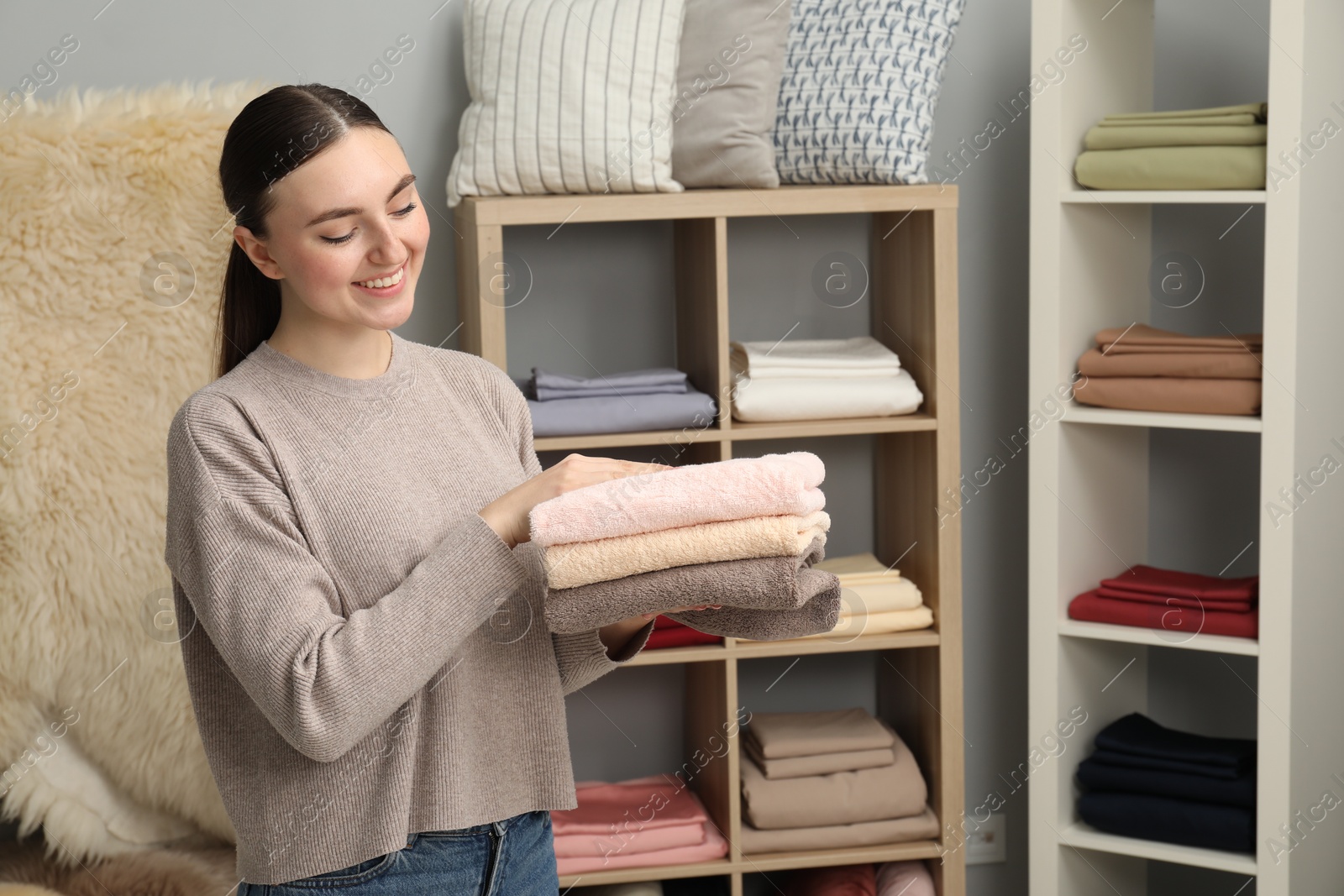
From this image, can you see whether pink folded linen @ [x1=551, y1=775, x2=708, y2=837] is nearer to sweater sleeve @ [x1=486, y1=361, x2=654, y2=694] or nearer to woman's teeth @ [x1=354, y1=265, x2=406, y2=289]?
sweater sleeve @ [x1=486, y1=361, x2=654, y2=694]

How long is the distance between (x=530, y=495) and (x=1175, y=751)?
1.50 meters

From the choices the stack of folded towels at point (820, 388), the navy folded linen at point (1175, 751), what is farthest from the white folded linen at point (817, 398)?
the navy folded linen at point (1175, 751)

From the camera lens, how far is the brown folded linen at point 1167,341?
1985mm

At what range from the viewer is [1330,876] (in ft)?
6.67

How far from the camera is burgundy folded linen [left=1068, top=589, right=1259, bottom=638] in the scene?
1999 millimetres

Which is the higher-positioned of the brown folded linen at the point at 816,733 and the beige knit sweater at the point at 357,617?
the beige knit sweater at the point at 357,617

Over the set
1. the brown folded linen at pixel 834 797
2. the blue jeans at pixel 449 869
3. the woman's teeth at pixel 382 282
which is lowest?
the brown folded linen at pixel 834 797

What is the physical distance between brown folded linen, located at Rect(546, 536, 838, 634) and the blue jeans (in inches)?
10.1

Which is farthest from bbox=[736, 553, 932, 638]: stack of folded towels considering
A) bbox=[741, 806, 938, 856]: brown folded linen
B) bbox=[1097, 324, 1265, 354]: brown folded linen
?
bbox=[1097, 324, 1265, 354]: brown folded linen

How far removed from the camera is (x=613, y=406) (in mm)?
1995

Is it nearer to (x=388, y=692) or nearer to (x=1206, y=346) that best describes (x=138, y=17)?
(x=388, y=692)

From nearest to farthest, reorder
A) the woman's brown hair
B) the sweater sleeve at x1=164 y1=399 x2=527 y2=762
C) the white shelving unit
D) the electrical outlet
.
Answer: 1. the sweater sleeve at x1=164 y1=399 x2=527 y2=762
2. the woman's brown hair
3. the white shelving unit
4. the electrical outlet

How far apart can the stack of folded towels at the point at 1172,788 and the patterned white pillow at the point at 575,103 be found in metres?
1.25

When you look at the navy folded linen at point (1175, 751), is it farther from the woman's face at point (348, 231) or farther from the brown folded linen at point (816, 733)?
the woman's face at point (348, 231)
